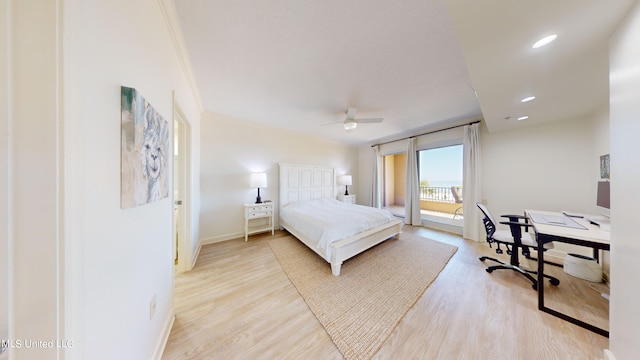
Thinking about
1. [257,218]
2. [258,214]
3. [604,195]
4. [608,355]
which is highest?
[604,195]

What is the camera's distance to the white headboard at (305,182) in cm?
404

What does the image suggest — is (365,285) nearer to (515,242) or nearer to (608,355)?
(608,355)

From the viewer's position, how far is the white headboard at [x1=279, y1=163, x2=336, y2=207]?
4.04m

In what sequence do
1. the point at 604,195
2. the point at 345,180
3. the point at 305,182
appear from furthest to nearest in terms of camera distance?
the point at 345,180 → the point at 305,182 → the point at 604,195

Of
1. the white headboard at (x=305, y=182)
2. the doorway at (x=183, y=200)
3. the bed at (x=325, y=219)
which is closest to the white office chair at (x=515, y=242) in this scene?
the bed at (x=325, y=219)

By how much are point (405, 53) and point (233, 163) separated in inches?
127

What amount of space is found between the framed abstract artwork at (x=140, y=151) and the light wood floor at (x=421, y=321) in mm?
1183

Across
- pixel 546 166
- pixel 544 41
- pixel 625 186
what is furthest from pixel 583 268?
pixel 544 41

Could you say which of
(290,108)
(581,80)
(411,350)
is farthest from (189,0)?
(581,80)

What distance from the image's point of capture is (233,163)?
3.53m

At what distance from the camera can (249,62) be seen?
188cm

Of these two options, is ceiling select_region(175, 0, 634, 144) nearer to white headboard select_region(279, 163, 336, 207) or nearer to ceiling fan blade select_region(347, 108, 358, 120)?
ceiling fan blade select_region(347, 108, 358, 120)

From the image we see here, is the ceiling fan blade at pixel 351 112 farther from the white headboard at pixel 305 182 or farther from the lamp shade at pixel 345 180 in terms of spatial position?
the lamp shade at pixel 345 180

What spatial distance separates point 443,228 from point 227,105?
506 cm
